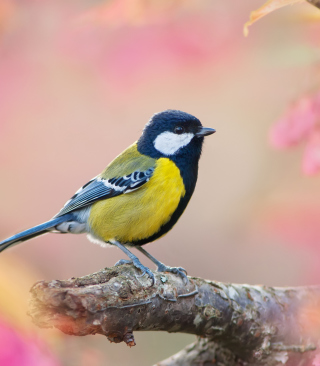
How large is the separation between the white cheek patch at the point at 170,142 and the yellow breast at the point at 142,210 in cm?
12

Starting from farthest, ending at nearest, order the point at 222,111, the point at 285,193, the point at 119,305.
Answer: the point at 222,111
the point at 285,193
the point at 119,305

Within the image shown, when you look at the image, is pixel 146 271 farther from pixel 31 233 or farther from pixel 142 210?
pixel 31 233

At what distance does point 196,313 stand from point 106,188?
659 mm

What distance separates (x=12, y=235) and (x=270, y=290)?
3.31ft

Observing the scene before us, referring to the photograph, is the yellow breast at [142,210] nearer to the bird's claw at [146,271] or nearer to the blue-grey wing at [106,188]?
the blue-grey wing at [106,188]

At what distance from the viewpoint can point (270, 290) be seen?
195cm

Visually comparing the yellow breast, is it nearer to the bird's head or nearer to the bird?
the bird

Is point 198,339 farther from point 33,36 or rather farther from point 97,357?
point 33,36

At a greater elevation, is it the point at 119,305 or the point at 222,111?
the point at 222,111

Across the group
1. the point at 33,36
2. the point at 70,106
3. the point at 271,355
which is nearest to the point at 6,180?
the point at 70,106

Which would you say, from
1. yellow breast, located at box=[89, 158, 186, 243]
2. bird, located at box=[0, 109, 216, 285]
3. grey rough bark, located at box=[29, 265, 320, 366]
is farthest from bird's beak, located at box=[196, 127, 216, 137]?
grey rough bark, located at box=[29, 265, 320, 366]

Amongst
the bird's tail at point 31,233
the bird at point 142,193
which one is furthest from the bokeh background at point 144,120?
the bird at point 142,193

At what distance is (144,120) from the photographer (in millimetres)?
3506

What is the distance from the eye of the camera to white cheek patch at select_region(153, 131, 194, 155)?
2.12 meters
